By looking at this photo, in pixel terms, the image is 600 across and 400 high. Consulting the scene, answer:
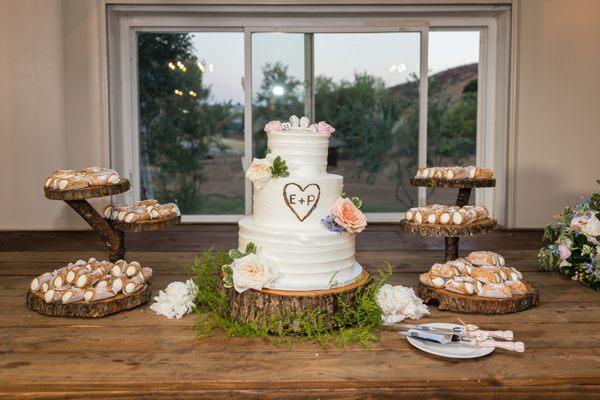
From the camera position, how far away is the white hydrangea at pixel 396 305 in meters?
2.28

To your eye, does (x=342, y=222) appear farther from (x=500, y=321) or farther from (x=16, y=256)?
(x=16, y=256)

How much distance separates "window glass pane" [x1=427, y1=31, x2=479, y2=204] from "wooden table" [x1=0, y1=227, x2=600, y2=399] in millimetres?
3157

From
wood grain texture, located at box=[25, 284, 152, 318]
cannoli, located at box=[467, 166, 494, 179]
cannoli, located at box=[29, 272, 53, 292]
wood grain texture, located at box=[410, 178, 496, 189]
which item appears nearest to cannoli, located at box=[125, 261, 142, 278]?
wood grain texture, located at box=[25, 284, 152, 318]

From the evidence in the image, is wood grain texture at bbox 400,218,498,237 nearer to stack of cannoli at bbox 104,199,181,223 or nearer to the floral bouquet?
the floral bouquet

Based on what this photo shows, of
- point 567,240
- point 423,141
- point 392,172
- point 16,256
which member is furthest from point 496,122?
point 16,256

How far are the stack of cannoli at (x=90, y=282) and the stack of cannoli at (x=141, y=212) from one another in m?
0.38

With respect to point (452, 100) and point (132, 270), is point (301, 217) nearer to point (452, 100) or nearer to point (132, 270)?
point (132, 270)

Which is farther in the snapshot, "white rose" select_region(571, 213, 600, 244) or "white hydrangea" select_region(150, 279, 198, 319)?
"white rose" select_region(571, 213, 600, 244)

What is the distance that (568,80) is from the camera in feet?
16.6

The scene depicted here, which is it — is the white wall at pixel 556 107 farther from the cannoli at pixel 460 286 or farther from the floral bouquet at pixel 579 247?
the cannoli at pixel 460 286

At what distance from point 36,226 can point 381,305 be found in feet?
12.8

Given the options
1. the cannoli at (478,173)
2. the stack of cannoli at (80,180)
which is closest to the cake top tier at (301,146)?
the stack of cannoli at (80,180)

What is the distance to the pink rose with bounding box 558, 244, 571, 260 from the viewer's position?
3.04 meters

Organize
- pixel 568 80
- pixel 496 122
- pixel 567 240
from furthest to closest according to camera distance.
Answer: pixel 496 122 < pixel 568 80 < pixel 567 240
